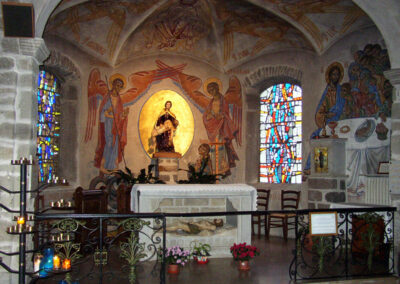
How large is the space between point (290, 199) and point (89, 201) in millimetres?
4381

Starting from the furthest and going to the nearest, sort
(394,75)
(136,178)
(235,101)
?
(235,101) < (136,178) < (394,75)

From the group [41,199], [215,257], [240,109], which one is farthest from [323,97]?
[41,199]

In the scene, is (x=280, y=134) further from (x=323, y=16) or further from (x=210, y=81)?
(x=323, y=16)

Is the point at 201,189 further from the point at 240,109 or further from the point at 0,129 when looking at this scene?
the point at 240,109

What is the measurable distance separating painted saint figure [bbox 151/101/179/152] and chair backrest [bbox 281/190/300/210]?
2.69 metres

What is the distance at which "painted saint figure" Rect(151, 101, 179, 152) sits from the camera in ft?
34.6

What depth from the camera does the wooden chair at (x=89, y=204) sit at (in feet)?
23.6

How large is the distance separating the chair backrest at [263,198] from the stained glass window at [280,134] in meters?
0.44

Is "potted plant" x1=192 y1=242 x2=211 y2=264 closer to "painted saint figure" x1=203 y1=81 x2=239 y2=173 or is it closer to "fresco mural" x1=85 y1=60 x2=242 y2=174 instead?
"fresco mural" x1=85 y1=60 x2=242 y2=174

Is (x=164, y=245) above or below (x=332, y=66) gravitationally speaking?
below

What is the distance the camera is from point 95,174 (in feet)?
33.2

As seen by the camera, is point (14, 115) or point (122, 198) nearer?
point (14, 115)

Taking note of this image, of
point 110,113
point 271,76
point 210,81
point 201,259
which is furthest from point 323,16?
point 201,259

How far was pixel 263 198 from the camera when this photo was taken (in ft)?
33.4
